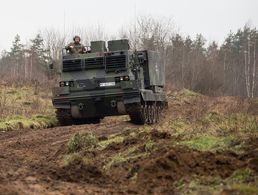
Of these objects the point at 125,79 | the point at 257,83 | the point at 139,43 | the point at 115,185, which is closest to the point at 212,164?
the point at 115,185

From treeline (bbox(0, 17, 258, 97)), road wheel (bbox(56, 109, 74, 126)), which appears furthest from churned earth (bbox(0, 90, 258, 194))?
treeline (bbox(0, 17, 258, 97))

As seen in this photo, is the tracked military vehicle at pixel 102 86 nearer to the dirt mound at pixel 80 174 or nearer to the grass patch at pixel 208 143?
the grass patch at pixel 208 143

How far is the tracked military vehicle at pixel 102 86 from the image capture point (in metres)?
16.0

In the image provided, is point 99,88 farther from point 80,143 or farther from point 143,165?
point 143,165

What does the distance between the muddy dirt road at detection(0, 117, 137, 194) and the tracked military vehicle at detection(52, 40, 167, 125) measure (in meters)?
1.22

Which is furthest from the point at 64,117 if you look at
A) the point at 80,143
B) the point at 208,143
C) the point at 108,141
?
the point at 208,143

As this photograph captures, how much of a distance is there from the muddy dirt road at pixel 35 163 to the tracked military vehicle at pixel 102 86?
1.22 meters

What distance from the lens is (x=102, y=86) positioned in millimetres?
16234

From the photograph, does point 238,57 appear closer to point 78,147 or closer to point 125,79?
point 125,79

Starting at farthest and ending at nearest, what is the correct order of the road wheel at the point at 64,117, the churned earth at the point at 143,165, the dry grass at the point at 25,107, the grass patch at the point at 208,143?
the dry grass at the point at 25,107, the road wheel at the point at 64,117, the grass patch at the point at 208,143, the churned earth at the point at 143,165

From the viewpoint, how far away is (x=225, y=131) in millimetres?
10703

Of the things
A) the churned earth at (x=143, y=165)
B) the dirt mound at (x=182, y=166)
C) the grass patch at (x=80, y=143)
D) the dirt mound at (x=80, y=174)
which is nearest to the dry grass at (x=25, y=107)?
the churned earth at (x=143, y=165)

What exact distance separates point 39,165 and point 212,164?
3048 millimetres

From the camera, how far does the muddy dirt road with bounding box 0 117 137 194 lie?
20.8 ft
